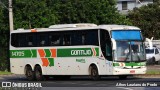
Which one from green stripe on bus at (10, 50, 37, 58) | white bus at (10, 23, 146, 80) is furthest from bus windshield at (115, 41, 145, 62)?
green stripe on bus at (10, 50, 37, 58)

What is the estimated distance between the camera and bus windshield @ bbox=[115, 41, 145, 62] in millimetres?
32000

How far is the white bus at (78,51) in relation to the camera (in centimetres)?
3206

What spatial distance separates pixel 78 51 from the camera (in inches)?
1320

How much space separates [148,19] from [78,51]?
134 ft

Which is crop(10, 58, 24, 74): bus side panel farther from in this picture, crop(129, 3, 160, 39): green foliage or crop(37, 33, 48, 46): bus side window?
crop(129, 3, 160, 39): green foliage

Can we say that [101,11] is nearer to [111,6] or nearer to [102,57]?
[111,6]

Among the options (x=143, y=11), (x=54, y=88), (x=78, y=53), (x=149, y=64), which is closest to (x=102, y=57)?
(x=78, y=53)

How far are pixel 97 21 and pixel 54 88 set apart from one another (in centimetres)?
2782

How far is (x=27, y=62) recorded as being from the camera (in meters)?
36.4

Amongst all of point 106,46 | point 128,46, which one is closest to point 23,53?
point 106,46

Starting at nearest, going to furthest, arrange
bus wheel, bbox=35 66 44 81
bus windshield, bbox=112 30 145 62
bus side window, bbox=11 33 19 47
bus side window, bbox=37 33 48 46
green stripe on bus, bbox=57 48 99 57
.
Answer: bus windshield, bbox=112 30 145 62 → green stripe on bus, bbox=57 48 99 57 → bus side window, bbox=37 33 48 46 → bus wheel, bbox=35 66 44 81 → bus side window, bbox=11 33 19 47

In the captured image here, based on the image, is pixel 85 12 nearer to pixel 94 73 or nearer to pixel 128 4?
pixel 94 73

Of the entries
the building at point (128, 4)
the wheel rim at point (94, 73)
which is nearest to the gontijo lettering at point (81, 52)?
the wheel rim at point (94, 73)

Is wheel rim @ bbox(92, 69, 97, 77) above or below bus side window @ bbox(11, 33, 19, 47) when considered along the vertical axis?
below
